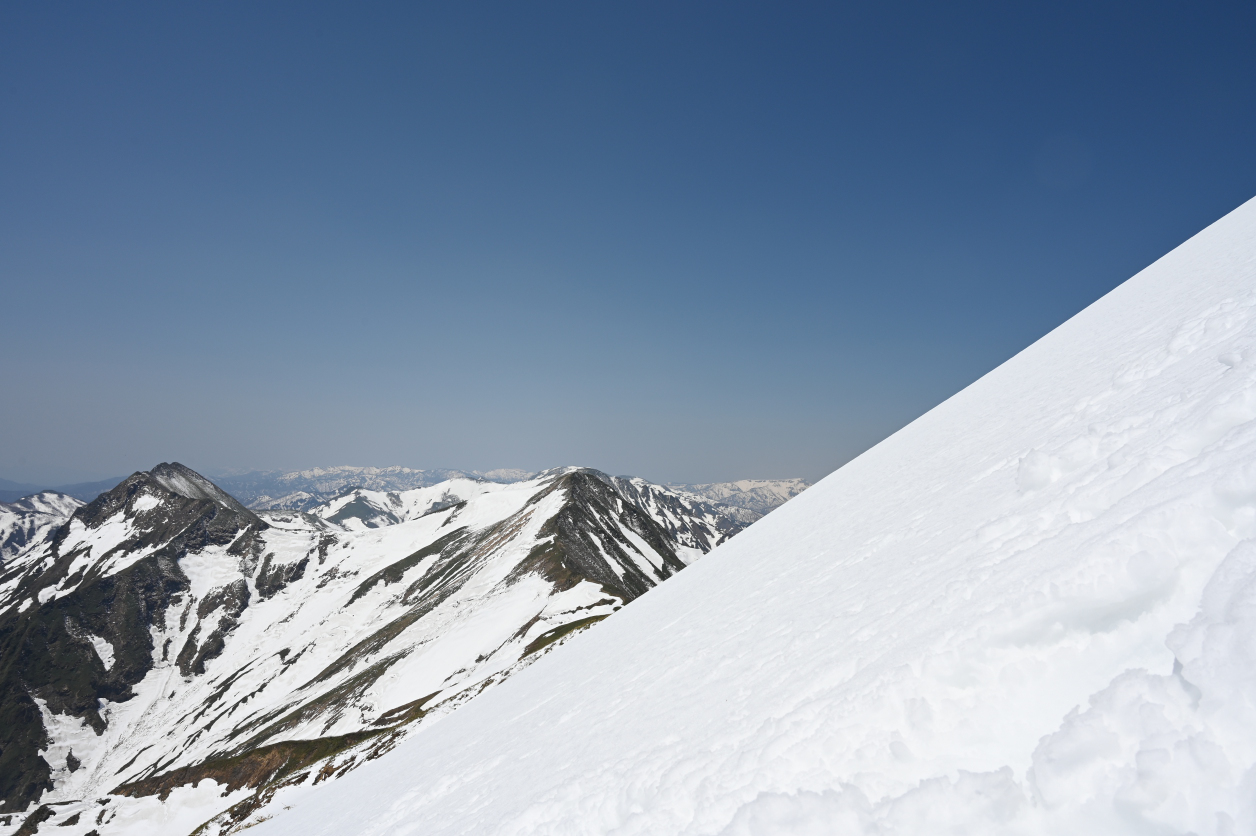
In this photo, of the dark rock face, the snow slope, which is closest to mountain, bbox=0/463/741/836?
the dark rock face

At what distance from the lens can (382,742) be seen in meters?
29.7

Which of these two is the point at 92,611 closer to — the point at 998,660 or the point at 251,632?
the point at 251,632

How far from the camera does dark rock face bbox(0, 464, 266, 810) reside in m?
118

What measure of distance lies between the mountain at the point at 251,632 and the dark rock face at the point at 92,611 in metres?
0.49

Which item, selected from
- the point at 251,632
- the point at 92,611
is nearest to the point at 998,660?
the point at 251,632

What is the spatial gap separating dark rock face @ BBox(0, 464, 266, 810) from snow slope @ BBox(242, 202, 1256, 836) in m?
167

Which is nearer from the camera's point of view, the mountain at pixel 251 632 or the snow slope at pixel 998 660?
the snow slope at pixel 998 660

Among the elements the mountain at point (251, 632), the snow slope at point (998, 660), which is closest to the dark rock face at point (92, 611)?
the mountain at point (251, 632)

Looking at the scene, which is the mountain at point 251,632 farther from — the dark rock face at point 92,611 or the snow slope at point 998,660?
the snow slope at point 998,660

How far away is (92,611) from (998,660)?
715 feet

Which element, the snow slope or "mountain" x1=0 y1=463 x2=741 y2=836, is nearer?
the snow slope

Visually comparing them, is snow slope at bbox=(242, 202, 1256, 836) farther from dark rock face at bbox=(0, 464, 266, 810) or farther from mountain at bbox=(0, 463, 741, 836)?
dark rock face at bbox=(0, 464, 266, 810)

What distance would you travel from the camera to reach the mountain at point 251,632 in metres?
33.7

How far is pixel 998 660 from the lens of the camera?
3.84 m
